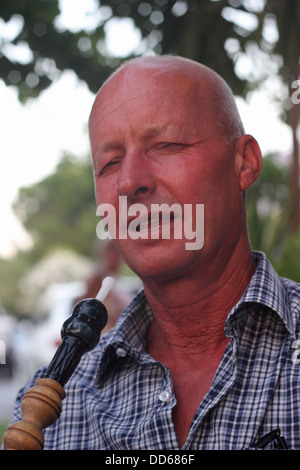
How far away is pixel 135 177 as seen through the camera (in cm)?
136

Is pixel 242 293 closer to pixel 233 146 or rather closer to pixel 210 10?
pixel 233 146

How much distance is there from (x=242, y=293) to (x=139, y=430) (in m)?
0.42

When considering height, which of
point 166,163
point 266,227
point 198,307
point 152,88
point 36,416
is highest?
point 266,227

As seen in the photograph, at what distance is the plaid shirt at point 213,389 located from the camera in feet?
4.19

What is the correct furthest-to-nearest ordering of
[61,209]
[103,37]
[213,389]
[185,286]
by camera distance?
[61,209]
[103,37]
[185,286]
[213,389]

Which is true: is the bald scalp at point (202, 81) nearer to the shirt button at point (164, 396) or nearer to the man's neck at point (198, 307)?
the man's neck at point (198, 307)

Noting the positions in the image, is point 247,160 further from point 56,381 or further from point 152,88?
point 56,381

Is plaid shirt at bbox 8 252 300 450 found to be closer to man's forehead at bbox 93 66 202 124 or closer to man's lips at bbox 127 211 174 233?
man's lips at bbox 127 211 174 233

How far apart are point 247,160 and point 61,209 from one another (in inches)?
1486

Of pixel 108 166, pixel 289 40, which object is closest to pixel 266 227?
pixel 289 40
